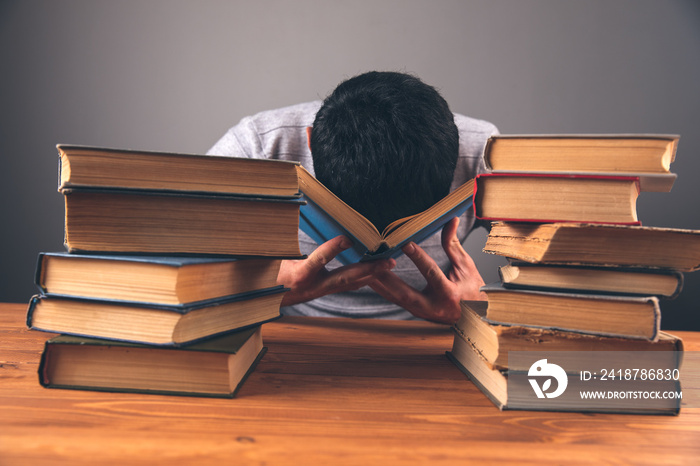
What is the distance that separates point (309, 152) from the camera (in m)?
1.63

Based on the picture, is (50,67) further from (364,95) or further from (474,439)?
(474,439)

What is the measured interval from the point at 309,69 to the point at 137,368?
2.13 metres

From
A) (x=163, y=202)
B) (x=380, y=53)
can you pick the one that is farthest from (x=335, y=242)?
(x=380, y=53)

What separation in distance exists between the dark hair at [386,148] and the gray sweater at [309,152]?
587 millimetres

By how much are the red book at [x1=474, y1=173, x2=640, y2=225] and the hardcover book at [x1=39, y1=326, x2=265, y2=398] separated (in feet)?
1.27

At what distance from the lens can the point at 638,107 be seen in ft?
7.88

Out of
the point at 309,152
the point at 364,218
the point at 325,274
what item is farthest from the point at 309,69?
the point at 364,218

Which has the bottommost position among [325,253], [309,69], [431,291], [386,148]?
[431,291]

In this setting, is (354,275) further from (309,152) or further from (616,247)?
(309,152)

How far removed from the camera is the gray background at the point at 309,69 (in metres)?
2.38

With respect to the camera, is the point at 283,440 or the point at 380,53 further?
the point at 380,53

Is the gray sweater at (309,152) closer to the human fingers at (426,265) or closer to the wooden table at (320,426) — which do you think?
the human fingers at (426,265)

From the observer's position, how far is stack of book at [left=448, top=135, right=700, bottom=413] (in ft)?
1.93

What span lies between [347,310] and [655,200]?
5.99ft
